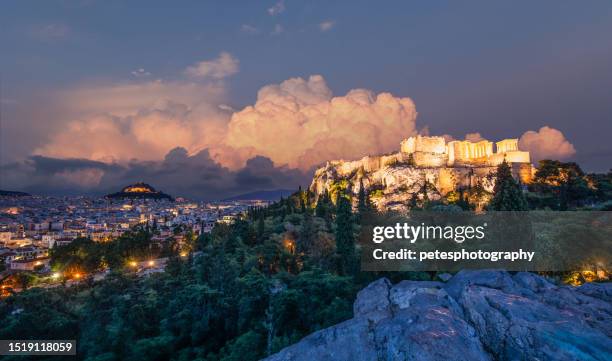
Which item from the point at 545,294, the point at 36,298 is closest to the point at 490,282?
the point at 545,294

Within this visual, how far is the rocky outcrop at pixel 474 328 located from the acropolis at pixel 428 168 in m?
71.3

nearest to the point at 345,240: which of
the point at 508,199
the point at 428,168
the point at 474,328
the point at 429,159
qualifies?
the point at 508,199

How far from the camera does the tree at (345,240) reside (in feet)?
91.9

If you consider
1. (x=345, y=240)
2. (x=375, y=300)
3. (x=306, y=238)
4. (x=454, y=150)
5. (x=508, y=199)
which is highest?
(x=454, y=150)

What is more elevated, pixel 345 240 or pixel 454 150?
pixel 454 150

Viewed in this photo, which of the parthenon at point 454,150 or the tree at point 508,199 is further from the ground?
the parthenon at point 454,150

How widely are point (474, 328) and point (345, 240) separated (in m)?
22.8

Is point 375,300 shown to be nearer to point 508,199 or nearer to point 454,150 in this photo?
point 508,199

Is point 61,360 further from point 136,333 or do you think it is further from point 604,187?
point 604,187

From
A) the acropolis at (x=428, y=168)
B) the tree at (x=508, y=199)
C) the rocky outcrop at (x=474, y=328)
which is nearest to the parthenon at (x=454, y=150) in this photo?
the acropolis at (x=428, y=168)

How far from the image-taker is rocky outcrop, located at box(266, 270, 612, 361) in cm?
730

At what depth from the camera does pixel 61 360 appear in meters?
16.3

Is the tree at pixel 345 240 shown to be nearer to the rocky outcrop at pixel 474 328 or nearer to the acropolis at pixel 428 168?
the rocky outcrop at pixel 474 328

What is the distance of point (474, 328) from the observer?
28.8 feet
